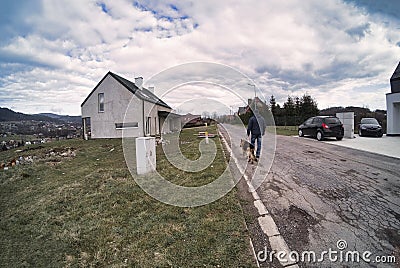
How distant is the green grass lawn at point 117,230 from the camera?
8.87ft

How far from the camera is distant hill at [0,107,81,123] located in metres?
23.7

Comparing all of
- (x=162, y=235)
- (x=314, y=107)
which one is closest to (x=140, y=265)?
(x=162, y=235)

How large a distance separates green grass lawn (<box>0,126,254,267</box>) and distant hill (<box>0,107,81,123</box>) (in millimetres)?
21932

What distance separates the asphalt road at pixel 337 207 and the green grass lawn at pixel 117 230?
764 mm

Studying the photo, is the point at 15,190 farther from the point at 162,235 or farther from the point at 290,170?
the point at 290,170

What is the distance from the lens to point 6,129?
70.0 feet

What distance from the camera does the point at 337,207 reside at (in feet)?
12.6

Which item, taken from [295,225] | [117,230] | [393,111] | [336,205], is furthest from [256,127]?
[393,111]

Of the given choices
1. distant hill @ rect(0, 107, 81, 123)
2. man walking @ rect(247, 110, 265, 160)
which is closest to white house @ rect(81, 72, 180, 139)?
distant hill @ rect(0, 107, 81, 123)

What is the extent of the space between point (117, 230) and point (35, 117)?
99.8ft

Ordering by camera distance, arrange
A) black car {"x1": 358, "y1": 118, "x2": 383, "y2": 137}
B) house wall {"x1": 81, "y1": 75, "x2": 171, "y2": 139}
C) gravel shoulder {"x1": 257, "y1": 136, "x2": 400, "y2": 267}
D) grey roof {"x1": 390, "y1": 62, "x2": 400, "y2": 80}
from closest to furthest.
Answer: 1. gravel shoulder {"x1": 257, "y1": 136, "x2": 400, "y2": 267}
2. black car {"x1": 358, "y1": 118, "x2": 383, "y2": 137}
3. grey roof {"x1": 390, "y1": 62, "x2": 400, "y2": 80}
4. house wall {"x1": 81, "y1": 75, "x2": 171, "y2": 139}

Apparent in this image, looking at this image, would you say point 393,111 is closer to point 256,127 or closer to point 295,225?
point 256,127

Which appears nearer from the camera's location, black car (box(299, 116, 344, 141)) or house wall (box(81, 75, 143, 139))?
black car (box(299, 116, 344, 141))

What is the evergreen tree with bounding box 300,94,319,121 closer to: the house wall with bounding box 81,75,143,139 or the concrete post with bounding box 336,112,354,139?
the concrete post with bounding box 336,112,354,139
